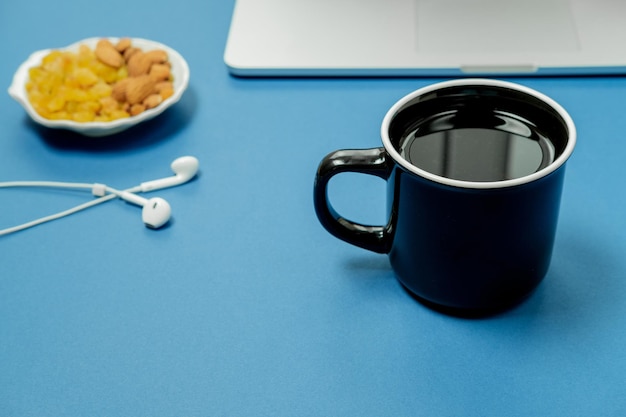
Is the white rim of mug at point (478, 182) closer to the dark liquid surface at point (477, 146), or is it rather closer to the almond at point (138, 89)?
the dark liquid surface at point (477, 146)

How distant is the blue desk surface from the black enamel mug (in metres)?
0.04

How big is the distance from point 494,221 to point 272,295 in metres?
0.17

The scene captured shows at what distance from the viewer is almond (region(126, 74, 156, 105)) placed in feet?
2.16

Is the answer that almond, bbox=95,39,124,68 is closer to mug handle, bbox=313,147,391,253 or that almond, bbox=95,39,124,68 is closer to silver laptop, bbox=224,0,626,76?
silver laptop, bbox=224,0,626,76

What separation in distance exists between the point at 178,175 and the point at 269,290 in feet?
0.47

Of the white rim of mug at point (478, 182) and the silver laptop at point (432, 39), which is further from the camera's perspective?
the silver laptop at point (432, 39)

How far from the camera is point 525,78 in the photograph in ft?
2.28

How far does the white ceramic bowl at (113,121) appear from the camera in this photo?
2.11ft

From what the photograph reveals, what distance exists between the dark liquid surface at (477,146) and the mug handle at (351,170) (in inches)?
0.7

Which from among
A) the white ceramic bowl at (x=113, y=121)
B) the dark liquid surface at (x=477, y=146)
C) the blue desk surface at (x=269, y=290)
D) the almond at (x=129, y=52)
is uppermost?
the dark liquid surface at (x=477, y=146)

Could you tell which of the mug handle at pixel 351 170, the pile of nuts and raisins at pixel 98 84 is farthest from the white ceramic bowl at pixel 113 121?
the mug handle at pixel 351 170

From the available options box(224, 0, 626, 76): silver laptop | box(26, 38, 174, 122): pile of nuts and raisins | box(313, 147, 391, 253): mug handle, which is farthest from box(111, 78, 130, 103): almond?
box(313, 147, 391, 253): mug handle

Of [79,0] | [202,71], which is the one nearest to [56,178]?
[202,71]

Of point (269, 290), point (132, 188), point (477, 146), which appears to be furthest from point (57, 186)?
point (477, 146)
